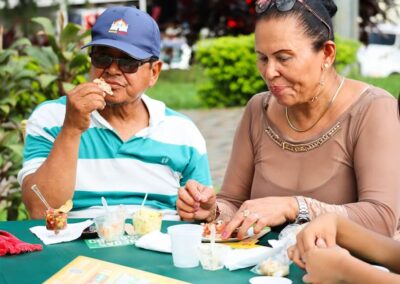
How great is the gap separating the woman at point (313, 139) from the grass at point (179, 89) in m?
8.65

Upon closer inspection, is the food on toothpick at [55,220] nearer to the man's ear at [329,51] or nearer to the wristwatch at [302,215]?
the wristwatch at [302,215]

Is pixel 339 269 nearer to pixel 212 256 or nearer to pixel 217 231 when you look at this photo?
pixel 212 256

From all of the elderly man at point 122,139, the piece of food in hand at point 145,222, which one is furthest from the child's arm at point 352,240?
the elderly man at point 122,139

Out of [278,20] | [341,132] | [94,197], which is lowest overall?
[94,197]

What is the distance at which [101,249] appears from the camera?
2.54 metres

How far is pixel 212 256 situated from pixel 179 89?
38.0ft

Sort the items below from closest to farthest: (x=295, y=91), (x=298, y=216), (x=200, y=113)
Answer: (x=298, y=216) < (x=295, y=91) < (x=200, y=113)

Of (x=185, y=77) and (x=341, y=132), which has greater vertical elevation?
(x=341, y=132)

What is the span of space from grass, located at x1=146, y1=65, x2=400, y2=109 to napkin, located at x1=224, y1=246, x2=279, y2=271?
23.0ft

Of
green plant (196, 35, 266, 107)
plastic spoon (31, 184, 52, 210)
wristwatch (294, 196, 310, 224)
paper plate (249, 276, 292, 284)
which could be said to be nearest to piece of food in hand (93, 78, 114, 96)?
plastic spoon (31, 184, 52, 210)

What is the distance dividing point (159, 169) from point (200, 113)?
7.82 m

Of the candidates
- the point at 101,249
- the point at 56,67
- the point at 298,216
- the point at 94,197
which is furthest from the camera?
the point at 56,67

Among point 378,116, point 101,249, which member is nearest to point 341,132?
point 378,116

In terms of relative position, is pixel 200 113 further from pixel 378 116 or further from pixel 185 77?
pixel 378 116
